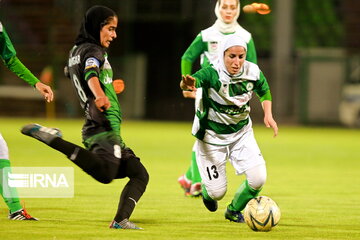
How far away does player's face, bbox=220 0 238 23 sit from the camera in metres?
9.60

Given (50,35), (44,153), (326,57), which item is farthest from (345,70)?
(44,153)

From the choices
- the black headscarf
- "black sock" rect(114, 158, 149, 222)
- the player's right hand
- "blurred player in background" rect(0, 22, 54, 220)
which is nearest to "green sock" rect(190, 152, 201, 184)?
"black sock" rect(114, 158, 149, 222)

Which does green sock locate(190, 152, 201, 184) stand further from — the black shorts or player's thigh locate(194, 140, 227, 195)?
the black shorts

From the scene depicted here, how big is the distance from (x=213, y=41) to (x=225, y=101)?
2036mm

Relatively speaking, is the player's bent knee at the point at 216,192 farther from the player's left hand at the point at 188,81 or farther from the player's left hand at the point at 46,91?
the player's left hand at the point at 46,91

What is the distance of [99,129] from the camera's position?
725 cm

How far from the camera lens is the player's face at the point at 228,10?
9602 millimetres

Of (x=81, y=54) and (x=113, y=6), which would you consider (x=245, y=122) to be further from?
(x=113, y=6)

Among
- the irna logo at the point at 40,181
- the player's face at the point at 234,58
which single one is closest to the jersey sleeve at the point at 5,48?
the player's face at the point at 234,58

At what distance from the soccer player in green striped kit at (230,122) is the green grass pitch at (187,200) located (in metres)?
0.37

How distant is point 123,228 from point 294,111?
63.2 ft

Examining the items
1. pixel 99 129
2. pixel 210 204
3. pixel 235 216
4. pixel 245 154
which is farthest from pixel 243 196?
pixel 99 129

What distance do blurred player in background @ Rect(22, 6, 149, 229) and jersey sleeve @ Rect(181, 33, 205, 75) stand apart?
2.34 meters

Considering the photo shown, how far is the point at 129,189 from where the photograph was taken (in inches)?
286
